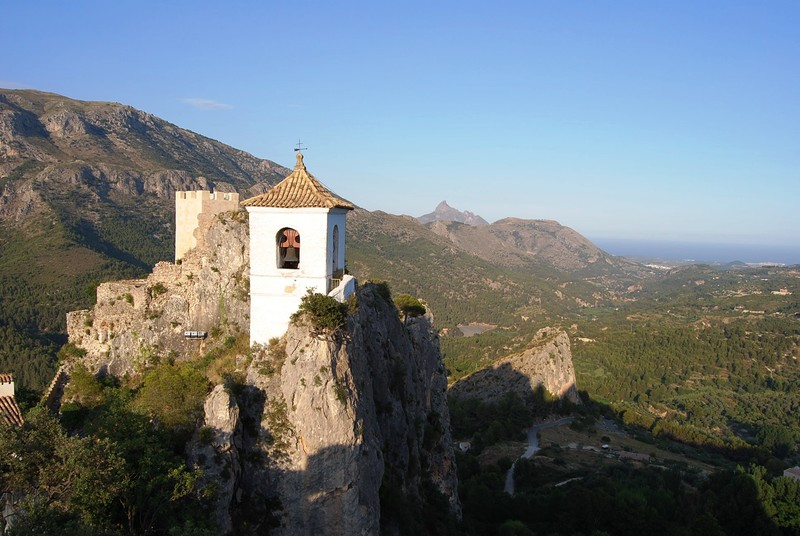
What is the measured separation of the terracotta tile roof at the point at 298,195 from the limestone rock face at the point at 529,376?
68.7 metres

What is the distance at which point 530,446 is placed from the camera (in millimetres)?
68750

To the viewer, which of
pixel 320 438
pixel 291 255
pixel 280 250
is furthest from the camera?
pixel 291 255

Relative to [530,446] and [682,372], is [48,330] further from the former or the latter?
[682,372]

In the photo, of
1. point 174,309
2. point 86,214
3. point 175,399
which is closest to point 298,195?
point 174,309

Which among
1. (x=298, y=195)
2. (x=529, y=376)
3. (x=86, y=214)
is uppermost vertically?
(x=86, y=214)

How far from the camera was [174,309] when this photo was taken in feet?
73.0

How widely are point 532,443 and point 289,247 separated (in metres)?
57.9

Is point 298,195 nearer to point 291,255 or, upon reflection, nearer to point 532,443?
point 291,255

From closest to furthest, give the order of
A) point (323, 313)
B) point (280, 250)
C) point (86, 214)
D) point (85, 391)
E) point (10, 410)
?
point (323, 313)
point (280, 250)
point (85, 391)
point (10, 410)
point (86, 214)

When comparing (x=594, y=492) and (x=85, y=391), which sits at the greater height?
(x=85, y=391)

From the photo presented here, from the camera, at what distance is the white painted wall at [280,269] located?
19250 millimetres

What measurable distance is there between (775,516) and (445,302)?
477 feet

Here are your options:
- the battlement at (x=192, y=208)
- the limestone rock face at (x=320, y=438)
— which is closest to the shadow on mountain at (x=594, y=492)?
the limestone rock face at (x=320, y=438)

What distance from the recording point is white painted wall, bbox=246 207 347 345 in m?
19.2
